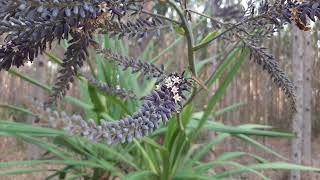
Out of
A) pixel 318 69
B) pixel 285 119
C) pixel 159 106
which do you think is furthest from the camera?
pixel 285 119

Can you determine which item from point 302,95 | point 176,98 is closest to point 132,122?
point 176,98

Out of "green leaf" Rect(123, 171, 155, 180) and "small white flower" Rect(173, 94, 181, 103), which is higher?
"small white flower" Rect(173, 94, 181, 103)

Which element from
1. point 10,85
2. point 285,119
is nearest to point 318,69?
point 285,119

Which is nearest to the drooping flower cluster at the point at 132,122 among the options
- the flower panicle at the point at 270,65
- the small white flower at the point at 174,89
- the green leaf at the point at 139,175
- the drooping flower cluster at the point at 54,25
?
the small white flower at the point at 174,89

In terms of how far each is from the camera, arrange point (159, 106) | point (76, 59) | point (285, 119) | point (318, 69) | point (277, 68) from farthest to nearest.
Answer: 1. point (285, 119)
2. point (318, 69)
3. point (277, 68)
4. point (76, 59)
5. point (159, 106)

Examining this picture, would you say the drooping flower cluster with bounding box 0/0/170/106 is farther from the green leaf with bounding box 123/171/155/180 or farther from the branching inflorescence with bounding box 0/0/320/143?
A: the green leaf with bounding box 123/171/155/180

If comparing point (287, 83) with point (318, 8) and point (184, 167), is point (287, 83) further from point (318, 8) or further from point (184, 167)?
Result: point (184, 167)

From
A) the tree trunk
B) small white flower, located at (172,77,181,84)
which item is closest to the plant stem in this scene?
small white flower, located at (172,77,181,84)
